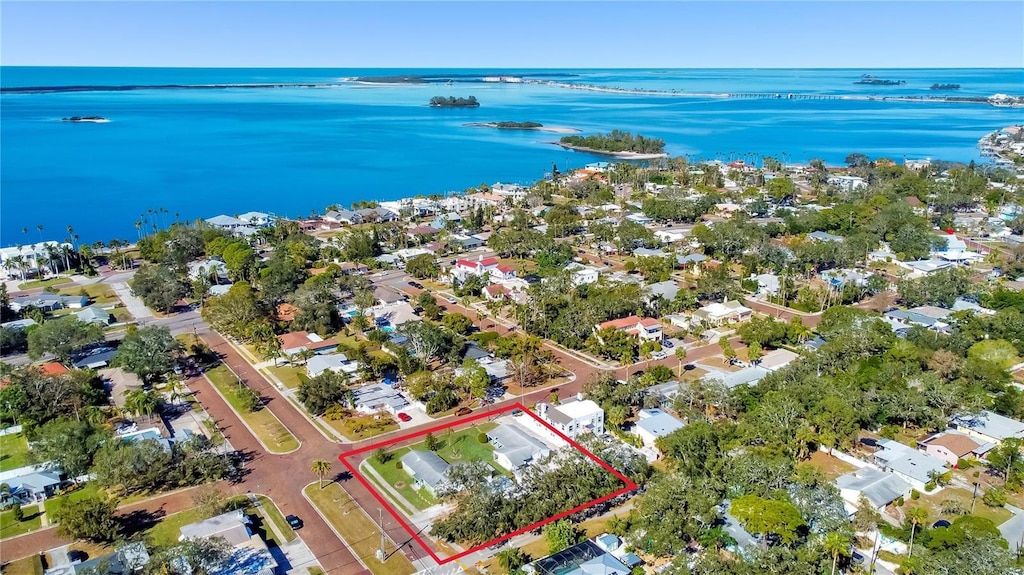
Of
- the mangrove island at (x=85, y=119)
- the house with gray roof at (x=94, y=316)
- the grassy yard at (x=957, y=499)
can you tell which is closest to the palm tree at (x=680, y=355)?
the grassy yard at (x=957, y=499)

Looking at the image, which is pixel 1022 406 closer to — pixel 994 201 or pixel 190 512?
pixel 190 512

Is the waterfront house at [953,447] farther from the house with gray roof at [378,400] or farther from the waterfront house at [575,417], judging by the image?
the house with gray roof at [378,400]

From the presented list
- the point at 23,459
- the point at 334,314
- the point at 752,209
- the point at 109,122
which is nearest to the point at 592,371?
the point at 334,314

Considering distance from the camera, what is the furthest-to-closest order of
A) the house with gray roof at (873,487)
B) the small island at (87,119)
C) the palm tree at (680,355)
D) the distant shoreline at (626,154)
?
1. the small island at (87,119)
2. the distant shoreline at (626,154)
3. the palm tree at (680,355)
4. the house with gray roof at (873,487)

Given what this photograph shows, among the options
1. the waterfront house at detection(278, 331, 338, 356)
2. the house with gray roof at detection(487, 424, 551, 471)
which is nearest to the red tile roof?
the waterfront house at detection(278, 331, 338, 356)

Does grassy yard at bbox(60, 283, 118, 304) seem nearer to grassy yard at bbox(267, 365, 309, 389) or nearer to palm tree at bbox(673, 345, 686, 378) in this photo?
grassy yard at bbox(267, 365, 309, 389)

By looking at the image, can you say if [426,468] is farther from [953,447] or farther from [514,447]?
[953,447]
